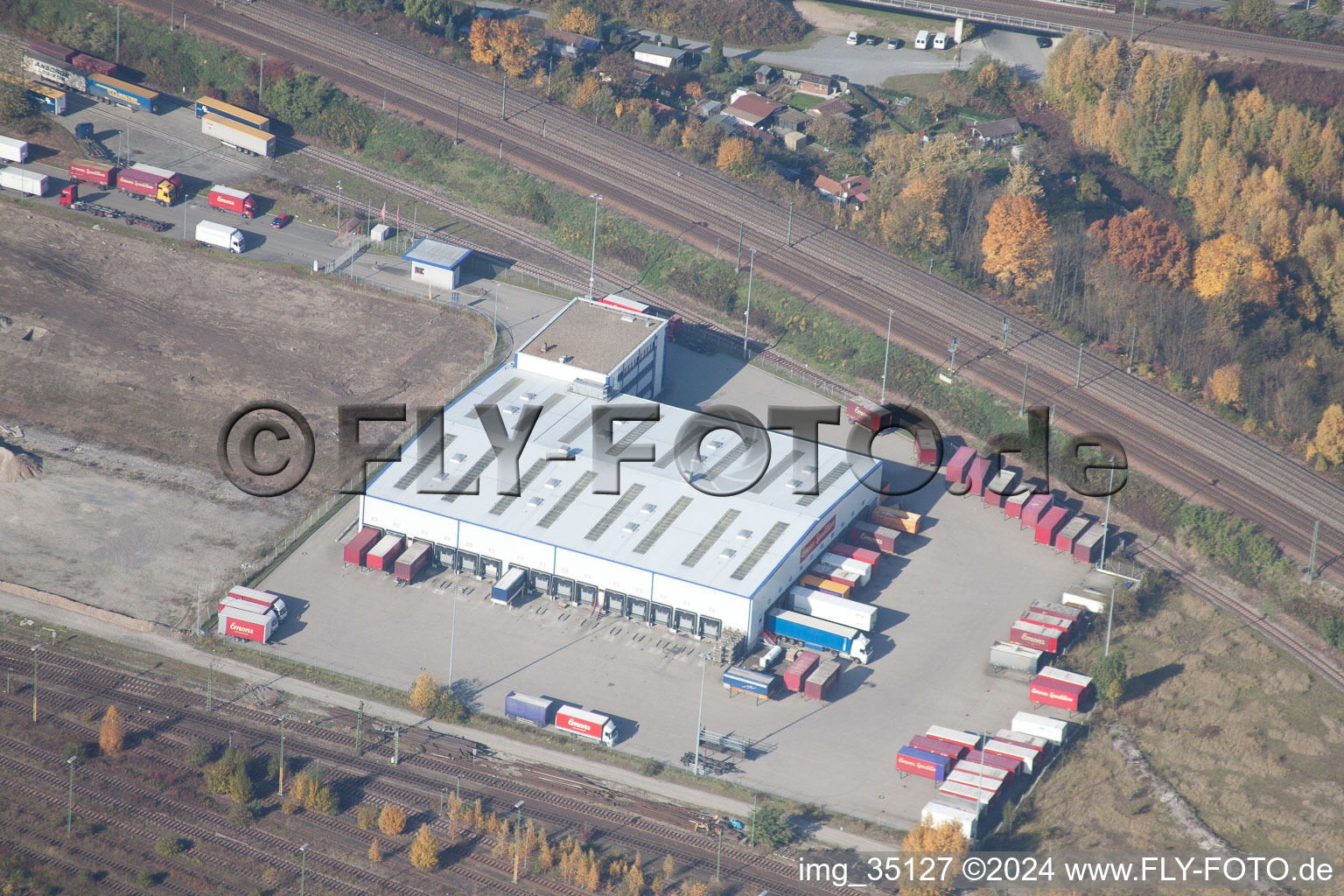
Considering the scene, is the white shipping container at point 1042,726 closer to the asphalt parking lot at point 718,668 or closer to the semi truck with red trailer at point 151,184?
the asphalt parking lot at point 718,668

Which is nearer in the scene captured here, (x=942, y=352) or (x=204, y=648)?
(x=204, y=648)

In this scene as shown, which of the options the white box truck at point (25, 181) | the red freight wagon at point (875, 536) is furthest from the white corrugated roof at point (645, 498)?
the white box truck at point (25, 181)

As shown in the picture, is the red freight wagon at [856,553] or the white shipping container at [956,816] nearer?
the white shipping container at [956,816]

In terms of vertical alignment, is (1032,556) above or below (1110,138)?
below

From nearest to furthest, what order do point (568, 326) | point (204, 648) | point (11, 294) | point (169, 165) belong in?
point (204, 648), point (568, 326), point (11, 294), point (169, 165)

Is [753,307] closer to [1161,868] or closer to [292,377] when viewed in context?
[292,377]

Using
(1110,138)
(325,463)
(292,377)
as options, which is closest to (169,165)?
(292,377)

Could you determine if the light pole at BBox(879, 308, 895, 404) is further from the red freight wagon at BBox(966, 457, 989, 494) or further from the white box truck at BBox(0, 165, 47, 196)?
the white box truck at BBox(0, 165, 47, 196)
